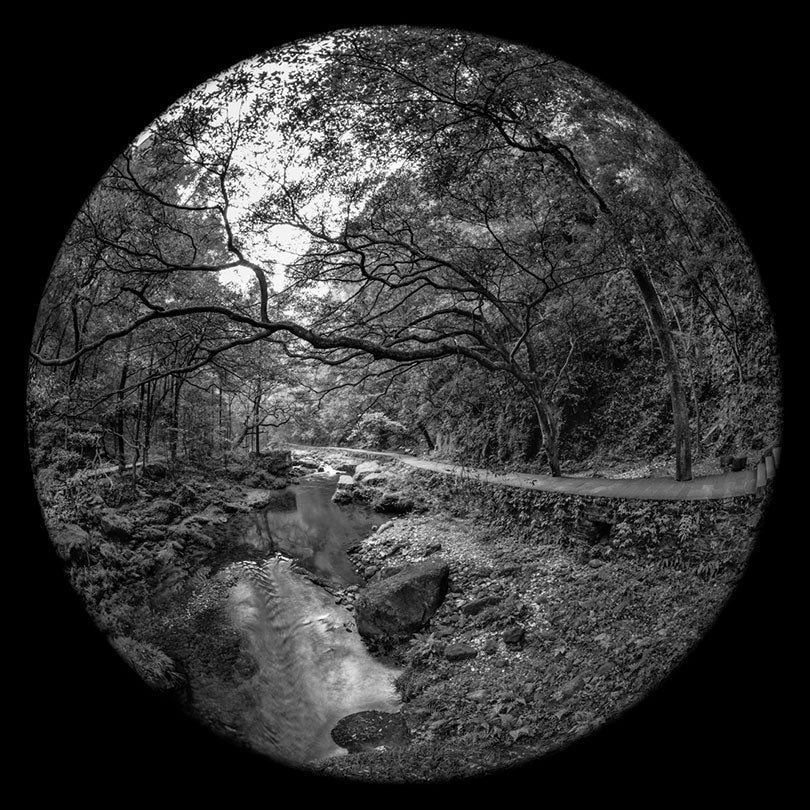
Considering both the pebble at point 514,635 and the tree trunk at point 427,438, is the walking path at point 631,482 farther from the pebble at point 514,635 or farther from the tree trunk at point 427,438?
the pebble at point 514,635

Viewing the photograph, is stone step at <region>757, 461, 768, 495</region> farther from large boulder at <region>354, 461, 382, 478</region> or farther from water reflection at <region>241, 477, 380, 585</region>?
large boulder at <region>354, 461, 382, 478</region>

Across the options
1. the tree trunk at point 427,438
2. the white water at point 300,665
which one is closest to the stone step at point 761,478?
the white water at point 300,665

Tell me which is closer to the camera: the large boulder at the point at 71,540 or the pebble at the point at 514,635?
the large boulder at the point at 71,540

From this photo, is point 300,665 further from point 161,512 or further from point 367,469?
point 367,469

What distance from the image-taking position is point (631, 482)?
164 inches

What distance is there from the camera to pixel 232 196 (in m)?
2.86

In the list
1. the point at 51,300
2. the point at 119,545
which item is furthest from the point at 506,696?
the point at 51,300

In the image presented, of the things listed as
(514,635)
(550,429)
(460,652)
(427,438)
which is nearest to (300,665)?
(460,652)

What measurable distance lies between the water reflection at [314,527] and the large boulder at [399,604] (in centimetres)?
87

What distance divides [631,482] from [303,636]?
4477 millimetres

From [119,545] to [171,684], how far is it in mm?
1648

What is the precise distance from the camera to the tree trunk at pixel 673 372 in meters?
3.12

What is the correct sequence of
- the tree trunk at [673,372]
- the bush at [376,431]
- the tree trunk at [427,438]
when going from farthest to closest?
the tree trunk at [427,438], the bush at [376,431], the tree trunk at [673,372]

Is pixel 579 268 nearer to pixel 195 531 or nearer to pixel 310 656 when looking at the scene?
pixel 310 656
